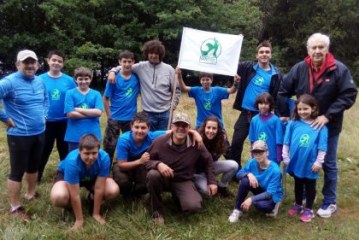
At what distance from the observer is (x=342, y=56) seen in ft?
91.0

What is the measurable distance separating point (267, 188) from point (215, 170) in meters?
0.82

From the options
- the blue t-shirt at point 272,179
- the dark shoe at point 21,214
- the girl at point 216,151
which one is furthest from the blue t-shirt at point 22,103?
the blue t-shirt at point 272,179

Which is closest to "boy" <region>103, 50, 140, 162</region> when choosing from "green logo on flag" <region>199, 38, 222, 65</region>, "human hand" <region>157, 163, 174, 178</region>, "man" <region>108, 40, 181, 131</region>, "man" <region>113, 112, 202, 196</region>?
"man" <region>108, 40, 181, 131</region>

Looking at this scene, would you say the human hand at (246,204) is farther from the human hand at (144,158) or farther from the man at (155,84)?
the man at (155,84)

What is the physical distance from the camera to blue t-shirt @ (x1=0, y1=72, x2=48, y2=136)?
456 centimetres

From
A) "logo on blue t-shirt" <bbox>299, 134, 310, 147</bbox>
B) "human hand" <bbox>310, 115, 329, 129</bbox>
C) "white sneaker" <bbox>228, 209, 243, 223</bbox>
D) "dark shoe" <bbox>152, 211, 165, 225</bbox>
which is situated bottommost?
"dark shoe" <bbox>152, 211, 165, 225</bbox>

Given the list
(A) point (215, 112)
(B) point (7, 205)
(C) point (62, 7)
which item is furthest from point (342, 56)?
(B) point (7, 205)

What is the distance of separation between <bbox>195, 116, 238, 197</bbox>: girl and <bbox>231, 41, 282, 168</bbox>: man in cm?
56

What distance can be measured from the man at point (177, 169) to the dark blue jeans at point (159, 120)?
3.34 feet

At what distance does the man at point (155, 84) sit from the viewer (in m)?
5.80

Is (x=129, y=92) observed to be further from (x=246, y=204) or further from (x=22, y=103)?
(x=246, y=204)

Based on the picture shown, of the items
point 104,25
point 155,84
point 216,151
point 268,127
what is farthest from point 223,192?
point 104,25

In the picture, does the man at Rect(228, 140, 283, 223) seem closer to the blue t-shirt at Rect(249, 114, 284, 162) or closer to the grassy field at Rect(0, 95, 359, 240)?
the grassy field at Rect(0, 95, 359, 240)

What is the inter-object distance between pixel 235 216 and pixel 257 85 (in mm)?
1815
